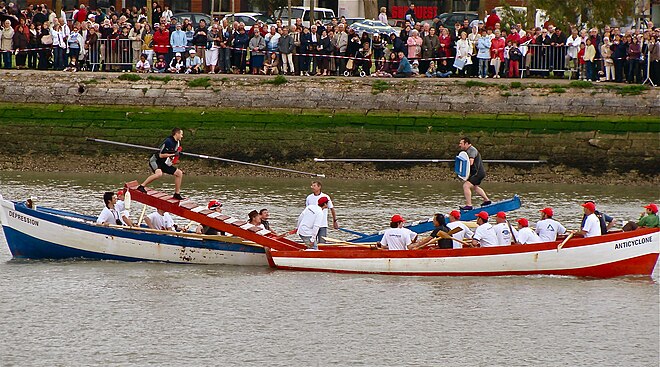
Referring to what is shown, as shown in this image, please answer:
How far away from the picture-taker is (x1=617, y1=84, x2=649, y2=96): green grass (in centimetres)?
3384

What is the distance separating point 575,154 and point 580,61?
3.08m

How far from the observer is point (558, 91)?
3419 cm

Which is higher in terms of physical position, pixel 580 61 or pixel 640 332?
pixel 580 61

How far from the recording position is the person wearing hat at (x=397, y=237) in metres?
22.4

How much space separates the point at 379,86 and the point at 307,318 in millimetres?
16125

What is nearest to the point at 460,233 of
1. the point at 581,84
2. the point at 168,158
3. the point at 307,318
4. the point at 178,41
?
the point at 307,318

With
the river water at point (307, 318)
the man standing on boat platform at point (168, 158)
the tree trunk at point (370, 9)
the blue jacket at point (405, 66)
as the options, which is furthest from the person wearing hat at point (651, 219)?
the tree trunk at point (370, 9)

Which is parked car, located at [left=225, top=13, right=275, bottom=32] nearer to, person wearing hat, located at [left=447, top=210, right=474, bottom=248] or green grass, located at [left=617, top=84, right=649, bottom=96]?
green grass, located at [left=617, top=84, right=649, bottom=96]

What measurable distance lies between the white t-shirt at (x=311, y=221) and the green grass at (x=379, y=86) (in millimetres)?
12420

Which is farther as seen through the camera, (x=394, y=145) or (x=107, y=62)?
(x=107, y=62)

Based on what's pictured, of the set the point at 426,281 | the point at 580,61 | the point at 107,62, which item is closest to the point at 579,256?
the point at 426,281

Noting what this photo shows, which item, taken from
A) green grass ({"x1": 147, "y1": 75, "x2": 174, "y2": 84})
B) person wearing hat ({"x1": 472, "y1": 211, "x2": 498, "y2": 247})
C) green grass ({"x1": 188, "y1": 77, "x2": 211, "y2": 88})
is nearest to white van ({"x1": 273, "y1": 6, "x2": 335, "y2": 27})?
green grass ({"x1": 147, "y1": 75, "x2": 174, "y2": 84})

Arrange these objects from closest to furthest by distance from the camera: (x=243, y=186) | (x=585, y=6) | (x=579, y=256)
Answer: (x=579, y=256)
(x=243, y=186)
(x=585, y=6)

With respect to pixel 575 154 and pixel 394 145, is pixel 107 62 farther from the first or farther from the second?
pixel 575 154
